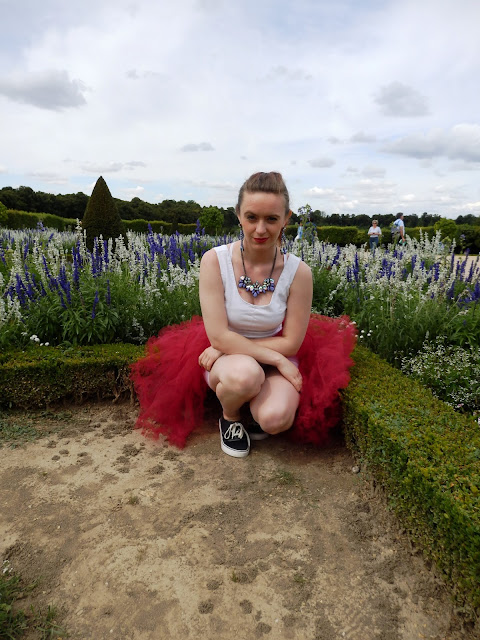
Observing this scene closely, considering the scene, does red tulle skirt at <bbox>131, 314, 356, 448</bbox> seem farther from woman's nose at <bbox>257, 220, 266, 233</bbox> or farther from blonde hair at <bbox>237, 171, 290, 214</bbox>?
blonde hair at <bbox>237, 171, 290, 214</bbox>

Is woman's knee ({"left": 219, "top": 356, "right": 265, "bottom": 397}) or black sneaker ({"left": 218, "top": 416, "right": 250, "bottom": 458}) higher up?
woman's knee ({"left": 219, "top": 356, "right": 265, "bottom": 397})

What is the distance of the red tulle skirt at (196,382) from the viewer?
122 inches

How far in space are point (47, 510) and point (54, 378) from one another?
52.9 inches

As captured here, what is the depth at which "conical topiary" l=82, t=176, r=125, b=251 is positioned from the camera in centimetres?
991

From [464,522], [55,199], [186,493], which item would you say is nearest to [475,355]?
[464,522]

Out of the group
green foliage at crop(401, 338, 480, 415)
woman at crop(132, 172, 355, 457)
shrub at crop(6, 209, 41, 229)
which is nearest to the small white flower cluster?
woman at crop(132, 172, 355, 457)

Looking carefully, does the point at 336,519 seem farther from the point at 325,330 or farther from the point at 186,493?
the point at 325,330

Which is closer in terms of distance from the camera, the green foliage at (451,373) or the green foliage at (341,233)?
the green foliage at (451,373)

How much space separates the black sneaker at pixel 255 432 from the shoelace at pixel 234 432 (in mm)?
209

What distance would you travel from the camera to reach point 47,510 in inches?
100

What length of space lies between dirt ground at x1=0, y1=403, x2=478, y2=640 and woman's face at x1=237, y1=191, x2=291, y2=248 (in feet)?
4.84

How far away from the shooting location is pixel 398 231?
31.3 ft

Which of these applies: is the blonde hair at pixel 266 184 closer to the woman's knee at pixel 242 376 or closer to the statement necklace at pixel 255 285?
the statement necklace at pixel 255 285

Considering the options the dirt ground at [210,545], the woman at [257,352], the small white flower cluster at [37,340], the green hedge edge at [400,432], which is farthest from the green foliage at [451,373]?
the small white flower cluster at [37,340]
